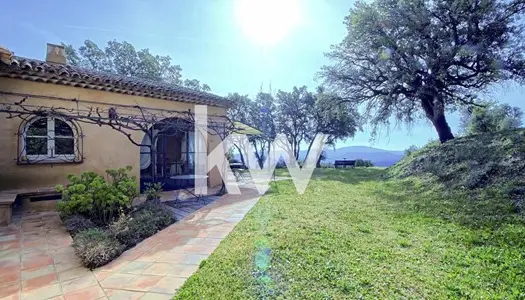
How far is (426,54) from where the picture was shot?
12.1 meters

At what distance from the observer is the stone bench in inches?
208

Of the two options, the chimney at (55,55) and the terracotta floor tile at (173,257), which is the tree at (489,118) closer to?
the terracotta floor tile at (173,257)

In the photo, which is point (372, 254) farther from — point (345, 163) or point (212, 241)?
point (345, 163)

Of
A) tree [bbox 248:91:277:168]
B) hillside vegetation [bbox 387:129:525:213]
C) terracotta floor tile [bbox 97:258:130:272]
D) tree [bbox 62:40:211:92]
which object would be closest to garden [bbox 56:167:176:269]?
terracotta floor tile [bbox 97:258:130:272]

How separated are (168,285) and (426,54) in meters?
14.1

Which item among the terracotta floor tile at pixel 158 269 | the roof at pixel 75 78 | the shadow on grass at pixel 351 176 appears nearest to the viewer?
the terracotta floor tile at pixel 158 269

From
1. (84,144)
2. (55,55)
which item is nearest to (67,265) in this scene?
(84,144)

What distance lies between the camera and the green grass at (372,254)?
117 inches

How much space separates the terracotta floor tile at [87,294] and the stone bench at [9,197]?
386cm

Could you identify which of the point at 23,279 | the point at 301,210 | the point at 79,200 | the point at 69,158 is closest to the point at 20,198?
the point at 69,158

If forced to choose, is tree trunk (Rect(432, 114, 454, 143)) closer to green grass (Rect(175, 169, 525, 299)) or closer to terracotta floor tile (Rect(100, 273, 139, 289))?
green grass (Rect(175, 169, 525, 299))

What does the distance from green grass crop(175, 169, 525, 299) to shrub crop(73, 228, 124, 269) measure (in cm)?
152

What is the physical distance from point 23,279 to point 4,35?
A: 13.4 meters

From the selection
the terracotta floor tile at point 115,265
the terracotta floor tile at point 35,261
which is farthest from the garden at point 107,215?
the terracotta floor tile at point 35,261
